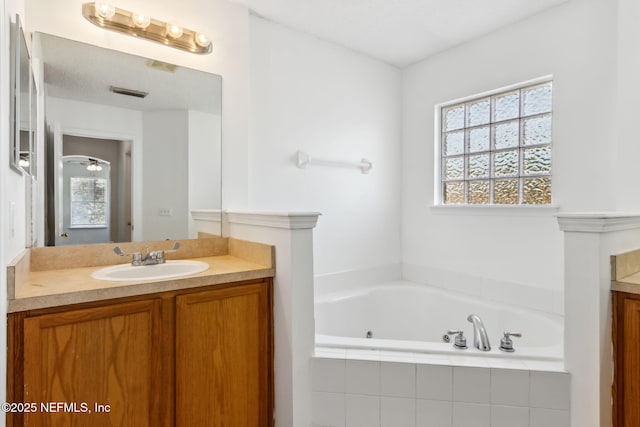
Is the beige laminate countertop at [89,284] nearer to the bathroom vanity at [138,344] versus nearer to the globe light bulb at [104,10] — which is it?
the bathroom vanity at [138,344]

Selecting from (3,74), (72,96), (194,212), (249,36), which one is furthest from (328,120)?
(3,74)

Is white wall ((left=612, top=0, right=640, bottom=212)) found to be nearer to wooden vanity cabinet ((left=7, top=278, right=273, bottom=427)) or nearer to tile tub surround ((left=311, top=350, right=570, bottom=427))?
tile tub surround ((left=311, top=350, right=570, bottom=427))

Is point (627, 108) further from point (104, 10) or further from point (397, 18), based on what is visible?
point (104, 10)

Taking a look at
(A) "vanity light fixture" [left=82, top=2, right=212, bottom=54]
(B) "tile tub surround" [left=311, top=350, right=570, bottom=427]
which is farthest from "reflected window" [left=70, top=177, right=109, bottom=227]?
(B) "tile tub surround" [left=311, top=350, right=570, bottom=427]

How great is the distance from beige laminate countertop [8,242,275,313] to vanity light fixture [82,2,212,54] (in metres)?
1.22

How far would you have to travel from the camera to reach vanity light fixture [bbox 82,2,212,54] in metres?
1.67

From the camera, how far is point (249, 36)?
7.39 ft

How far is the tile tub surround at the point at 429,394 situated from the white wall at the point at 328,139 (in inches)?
42.3

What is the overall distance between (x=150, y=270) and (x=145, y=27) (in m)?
1.27

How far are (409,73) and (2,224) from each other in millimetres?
2949

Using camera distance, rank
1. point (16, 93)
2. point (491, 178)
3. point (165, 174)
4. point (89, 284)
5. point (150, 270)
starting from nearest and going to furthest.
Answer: point (16, 93) < point (89, 284) < point (150, 270) < point (165, 174) < point (491, 178)

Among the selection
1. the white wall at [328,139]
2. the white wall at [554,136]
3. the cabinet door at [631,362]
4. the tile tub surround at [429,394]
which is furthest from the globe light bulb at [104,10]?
the cabinet door at [631,362]

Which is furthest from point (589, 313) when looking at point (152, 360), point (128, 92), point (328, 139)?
point (128, 92)

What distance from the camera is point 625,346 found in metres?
1.38
